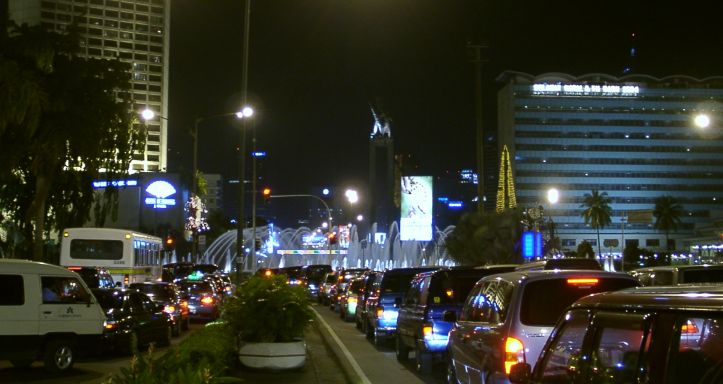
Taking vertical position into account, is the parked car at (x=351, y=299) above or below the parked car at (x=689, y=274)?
below

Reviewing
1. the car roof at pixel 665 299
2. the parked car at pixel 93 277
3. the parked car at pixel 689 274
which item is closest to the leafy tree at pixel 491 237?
the parked car at pixel 93 277

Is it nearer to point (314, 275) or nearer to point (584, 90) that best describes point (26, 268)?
point (314, 275)

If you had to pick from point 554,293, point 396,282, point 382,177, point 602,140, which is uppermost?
point 602,140

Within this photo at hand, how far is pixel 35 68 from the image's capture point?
75.8 ft

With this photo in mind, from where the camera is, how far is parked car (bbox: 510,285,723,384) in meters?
3.96

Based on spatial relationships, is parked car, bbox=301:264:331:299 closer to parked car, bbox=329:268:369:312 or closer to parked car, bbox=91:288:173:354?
parked car, bbox=329:268:369:312

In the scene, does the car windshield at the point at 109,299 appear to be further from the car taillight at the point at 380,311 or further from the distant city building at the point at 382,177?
the distant city building at the point at 382,177

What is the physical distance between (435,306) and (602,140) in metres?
150

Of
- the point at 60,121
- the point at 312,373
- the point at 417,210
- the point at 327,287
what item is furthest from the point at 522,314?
the point at 417,210

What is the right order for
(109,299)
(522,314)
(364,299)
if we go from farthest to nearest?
1. (364,299)
2. (109,299)
3. (522,314)

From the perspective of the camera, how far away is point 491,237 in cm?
5094

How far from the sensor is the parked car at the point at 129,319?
18516 millimetres

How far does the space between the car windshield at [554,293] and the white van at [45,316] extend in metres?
10.1

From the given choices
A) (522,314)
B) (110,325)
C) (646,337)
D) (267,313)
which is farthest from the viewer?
(110,325)
